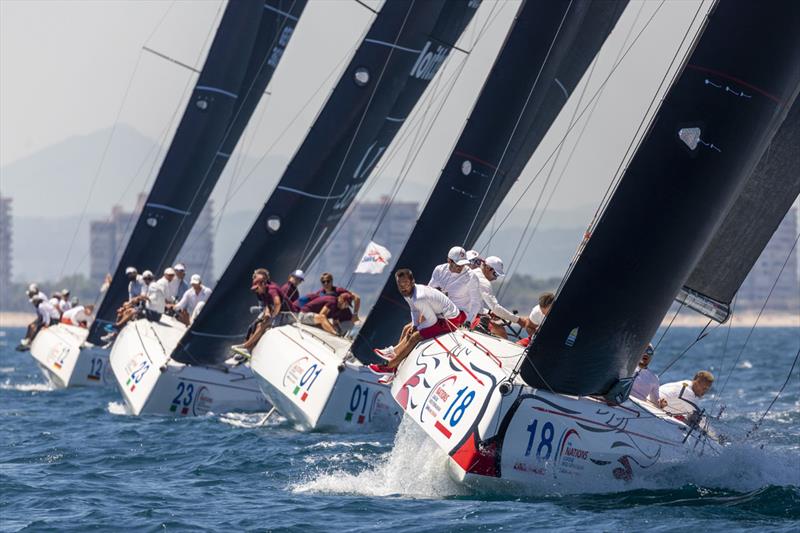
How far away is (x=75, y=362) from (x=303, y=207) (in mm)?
5672

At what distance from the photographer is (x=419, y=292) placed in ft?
30.2

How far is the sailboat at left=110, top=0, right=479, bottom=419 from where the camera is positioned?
14367 mm

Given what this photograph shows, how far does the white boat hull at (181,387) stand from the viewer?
14.3m

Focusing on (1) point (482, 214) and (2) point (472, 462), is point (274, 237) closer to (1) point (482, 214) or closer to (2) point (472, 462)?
(1) point (482, 214)

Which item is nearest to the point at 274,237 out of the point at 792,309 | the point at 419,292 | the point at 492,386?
the point at 419,292

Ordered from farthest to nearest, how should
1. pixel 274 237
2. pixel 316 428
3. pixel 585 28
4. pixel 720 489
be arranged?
pixel 274 237 < pixel 585 28 < pixel 316 428 < pixel 720 489

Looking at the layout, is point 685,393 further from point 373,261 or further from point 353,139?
point 353,139

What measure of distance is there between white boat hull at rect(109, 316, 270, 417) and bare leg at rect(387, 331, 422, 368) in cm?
505

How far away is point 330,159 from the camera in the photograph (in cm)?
1484

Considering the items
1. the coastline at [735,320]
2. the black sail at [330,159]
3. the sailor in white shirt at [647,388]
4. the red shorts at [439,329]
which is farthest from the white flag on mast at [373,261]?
the coastline at [735,320]

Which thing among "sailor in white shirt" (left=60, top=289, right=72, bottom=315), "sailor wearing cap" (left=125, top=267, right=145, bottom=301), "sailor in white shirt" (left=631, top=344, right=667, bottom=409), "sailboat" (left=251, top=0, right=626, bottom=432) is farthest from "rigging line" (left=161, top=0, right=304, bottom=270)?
"sailor in white shirt" (left=631, top=344, right=667, bottom=409)

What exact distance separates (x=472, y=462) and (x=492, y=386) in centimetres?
49

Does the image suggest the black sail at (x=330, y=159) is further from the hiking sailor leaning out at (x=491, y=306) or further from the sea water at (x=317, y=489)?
the hiking sailor leaning out at (x=491, y=306)

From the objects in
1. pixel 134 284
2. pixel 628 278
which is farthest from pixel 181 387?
pixel 628 278
